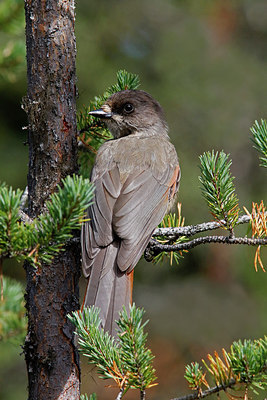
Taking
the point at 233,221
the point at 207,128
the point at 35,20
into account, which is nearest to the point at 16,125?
the point at 207,128

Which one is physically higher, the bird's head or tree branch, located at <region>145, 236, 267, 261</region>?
the bird's head

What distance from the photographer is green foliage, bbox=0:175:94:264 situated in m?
1.85

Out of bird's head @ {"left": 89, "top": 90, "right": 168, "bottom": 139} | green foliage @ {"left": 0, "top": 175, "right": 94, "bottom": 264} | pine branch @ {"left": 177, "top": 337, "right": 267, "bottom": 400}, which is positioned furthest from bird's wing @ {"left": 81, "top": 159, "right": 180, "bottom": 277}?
pine branch @ {"left": 177, "top": 337, "right": 267, "bottom": 400}

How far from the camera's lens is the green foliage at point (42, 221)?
72.7 inches

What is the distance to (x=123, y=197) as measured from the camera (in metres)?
3.13

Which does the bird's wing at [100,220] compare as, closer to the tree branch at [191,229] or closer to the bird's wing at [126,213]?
the bird's wing at [126,213]

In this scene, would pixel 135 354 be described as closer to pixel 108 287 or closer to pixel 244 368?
pixel 244 368

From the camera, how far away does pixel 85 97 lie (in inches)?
300

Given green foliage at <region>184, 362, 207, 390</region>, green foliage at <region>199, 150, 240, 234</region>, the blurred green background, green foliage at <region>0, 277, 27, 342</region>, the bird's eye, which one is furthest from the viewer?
the blurred green background

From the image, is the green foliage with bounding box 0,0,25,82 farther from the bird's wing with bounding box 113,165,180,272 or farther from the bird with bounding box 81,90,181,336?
the bird's wing with bounding box 113,165,180,272

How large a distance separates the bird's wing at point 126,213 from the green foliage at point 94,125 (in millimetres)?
321

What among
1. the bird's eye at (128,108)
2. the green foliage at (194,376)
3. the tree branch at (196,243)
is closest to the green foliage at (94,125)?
the bird's eye at (128,108)

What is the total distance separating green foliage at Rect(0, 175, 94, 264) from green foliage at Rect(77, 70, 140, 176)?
146 centimetres

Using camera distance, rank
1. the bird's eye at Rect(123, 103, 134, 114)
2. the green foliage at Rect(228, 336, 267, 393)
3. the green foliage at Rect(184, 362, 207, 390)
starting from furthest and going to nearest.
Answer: the bird's eye at Rect(123, 103, 134, 114), the green foliage at Rect(184, 362, 207, 390), the green foliage at Rect(228, 336, 267, 393)
